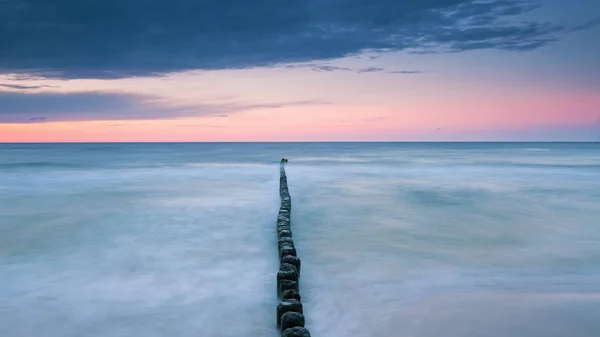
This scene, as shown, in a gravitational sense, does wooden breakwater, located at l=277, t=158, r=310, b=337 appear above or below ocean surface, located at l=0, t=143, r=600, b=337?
above

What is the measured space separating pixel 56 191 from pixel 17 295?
13.7m

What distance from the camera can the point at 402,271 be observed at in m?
6.46

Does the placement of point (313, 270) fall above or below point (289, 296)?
below

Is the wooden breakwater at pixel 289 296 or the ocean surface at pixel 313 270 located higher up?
the wooden breakwater at pixel 289 296

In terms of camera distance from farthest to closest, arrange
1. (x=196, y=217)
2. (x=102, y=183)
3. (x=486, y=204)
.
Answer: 1. (x=102, y=183)
2. (x=486, y=204)
3. (x=196, y=217)

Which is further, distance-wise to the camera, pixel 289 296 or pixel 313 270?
pixel 313 270

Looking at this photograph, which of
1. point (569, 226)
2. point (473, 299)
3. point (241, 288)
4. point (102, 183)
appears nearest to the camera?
point (473, 299)

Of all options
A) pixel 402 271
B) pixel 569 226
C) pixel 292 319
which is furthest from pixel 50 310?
pixel 569 226

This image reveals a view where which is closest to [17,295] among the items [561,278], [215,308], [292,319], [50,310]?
[50,310]

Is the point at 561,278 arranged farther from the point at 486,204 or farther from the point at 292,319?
the point at 486,204

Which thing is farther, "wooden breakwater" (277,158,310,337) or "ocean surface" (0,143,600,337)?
"ocean surface" (0,143,600,337)

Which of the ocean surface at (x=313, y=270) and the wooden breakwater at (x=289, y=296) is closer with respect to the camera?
the wooden breakwater at (x=289, y=296)

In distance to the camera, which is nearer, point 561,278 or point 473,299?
point 473,299

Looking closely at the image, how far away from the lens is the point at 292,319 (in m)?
4.12
